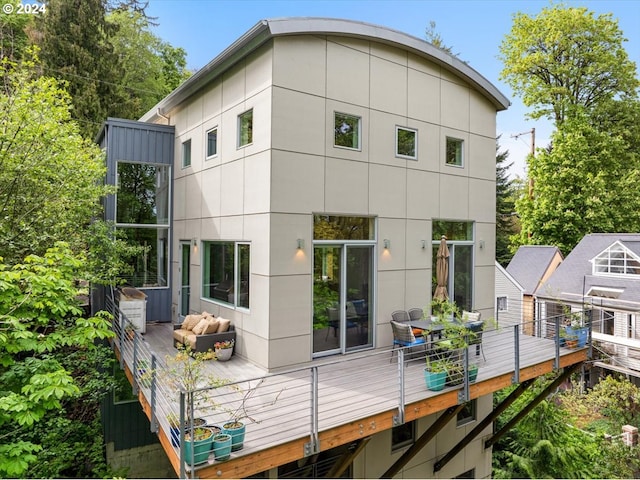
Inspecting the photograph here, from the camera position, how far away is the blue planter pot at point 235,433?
4281 millimetres

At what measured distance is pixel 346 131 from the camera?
7.90 meters

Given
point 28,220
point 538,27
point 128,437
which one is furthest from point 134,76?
point 538,27

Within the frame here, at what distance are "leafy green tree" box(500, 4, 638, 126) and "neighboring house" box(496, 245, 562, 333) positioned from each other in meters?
6.83

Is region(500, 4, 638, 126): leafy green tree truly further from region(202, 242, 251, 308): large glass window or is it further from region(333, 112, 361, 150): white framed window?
region(202, 242, 251, 308): large glass window

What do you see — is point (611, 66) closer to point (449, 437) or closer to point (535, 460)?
point (535, 460)

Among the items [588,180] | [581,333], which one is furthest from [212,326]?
[588,180]

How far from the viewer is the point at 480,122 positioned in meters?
10.0

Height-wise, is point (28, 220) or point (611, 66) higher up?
point (611, 66)

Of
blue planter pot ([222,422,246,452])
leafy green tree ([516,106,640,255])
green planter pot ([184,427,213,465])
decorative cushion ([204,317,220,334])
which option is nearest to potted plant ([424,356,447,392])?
blue planter pot ([222,422,246,452])

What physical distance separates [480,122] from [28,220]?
32.9ft

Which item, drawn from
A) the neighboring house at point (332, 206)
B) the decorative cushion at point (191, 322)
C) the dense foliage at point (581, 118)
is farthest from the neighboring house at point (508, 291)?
the decorative cushion at point (191, 322)

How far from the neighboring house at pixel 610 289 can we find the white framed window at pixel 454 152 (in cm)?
897

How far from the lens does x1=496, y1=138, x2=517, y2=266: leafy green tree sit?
27.8 m

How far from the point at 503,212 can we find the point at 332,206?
23796mm
